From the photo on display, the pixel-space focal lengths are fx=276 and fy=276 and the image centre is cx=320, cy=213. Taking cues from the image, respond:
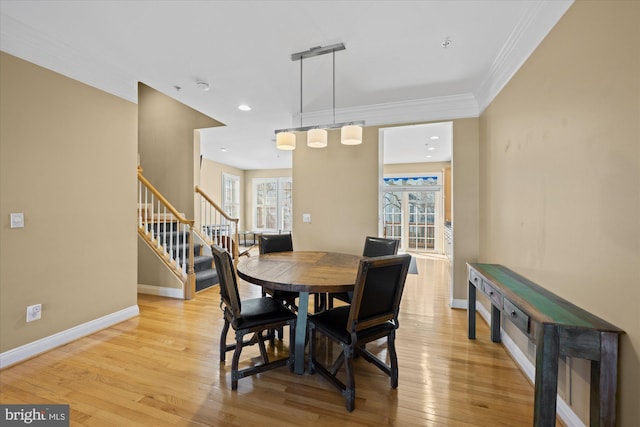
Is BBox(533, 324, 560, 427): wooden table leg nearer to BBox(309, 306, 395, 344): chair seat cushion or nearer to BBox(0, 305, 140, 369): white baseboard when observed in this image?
BBox(309, 306, 395, 344): chair seat cushion

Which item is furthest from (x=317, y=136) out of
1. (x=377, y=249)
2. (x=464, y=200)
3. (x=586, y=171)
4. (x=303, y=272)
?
(x=464, y=200)

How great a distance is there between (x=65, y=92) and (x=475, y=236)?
460 cm

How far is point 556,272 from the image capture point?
67.7 inches

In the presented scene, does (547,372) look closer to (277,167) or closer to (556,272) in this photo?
(556,272)

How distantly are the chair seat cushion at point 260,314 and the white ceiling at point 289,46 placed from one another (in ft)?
7.18

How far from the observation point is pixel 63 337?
2.51 meters

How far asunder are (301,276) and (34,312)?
2300 millimetres

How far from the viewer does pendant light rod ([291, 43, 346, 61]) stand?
2394mm

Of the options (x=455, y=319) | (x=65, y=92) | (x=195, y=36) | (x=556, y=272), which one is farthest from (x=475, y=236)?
(x=65, y=92)

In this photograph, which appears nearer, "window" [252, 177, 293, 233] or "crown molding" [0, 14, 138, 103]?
"crown molding" [0, 14, 138, 103]

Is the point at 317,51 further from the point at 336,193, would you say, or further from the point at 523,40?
the point at 336,193

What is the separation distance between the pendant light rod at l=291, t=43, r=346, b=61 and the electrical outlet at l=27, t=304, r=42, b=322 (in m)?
3.11

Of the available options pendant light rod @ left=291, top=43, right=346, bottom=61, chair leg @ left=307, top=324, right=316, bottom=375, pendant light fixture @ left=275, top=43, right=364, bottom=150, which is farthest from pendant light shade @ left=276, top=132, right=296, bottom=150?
chair leg @ left=307, top=324, right=316, bottom=375

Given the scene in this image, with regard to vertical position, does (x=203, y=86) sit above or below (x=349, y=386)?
above
